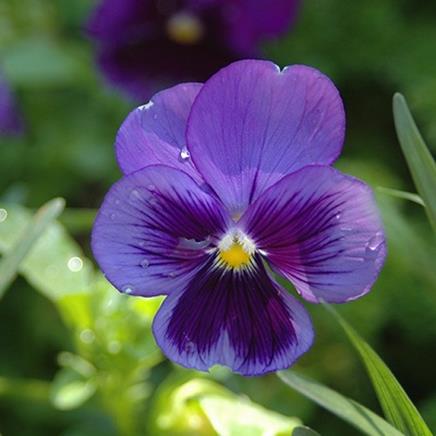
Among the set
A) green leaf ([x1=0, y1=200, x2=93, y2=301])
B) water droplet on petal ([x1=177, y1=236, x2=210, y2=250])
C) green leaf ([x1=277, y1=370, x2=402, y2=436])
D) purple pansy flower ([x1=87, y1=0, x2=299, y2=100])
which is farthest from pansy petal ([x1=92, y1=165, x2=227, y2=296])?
purple pansy flower ([x1=87, y1=0, x2=299, y2=100])

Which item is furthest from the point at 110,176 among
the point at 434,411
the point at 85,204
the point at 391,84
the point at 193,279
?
the point at 193,279

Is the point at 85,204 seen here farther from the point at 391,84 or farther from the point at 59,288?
the point at 59,288

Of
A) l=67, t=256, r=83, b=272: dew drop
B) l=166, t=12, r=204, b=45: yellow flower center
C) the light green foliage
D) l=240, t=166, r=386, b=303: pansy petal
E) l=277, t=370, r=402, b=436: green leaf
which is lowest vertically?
the light green foliage

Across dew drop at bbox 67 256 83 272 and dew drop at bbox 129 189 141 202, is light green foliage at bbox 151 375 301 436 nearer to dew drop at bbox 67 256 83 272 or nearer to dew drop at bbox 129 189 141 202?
dew drop at bbox 67 256 83 272

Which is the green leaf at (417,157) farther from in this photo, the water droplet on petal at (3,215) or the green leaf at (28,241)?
the water droplet on petal at (3,215)

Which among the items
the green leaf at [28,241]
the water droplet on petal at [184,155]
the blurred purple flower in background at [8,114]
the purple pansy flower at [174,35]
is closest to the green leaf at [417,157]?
the water droplet on petal at [184,155]

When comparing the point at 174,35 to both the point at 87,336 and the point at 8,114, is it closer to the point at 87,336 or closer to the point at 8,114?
the point at 8,114
